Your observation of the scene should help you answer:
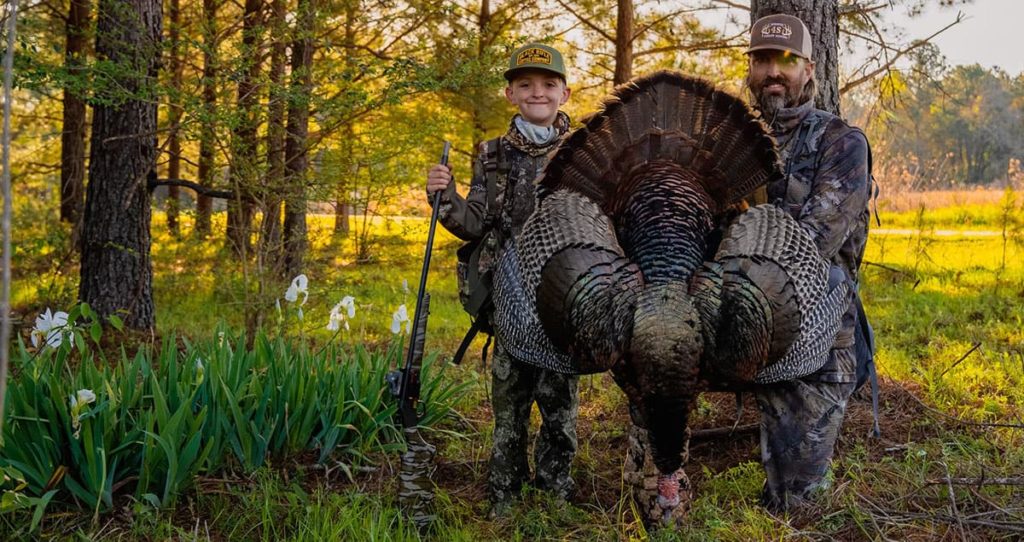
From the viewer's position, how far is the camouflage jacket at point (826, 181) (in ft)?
9.28

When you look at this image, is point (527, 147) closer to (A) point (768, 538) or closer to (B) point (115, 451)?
(A) point (768, 538)

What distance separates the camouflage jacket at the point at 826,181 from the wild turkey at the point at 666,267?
0.66 ft

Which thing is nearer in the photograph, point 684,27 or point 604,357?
point 604,357

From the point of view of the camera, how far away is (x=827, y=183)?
291 cm

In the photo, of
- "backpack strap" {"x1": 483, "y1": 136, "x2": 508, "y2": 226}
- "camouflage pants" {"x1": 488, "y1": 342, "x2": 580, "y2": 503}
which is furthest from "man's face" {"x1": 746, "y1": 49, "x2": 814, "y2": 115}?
"camouflage pants" {"x1": 488, "y1": 342, "x2": 580, "y2": 503}

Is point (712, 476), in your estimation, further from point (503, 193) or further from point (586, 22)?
point (586, 22)

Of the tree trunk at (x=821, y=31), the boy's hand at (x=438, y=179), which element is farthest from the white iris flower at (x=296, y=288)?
the tree trunk at (x=821, y=31)

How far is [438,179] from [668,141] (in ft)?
3.18

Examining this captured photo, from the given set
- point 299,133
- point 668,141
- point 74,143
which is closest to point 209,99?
point 299,133

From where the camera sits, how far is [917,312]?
22.7 ft

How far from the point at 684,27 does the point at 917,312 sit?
4982mm

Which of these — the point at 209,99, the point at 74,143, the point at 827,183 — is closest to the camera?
the point at 827,183

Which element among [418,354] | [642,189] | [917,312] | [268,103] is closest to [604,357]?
[642,189]

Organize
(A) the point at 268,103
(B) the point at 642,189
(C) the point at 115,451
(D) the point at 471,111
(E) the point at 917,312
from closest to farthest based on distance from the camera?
(B) the point at 642,189, (C) the point at 115,451, (A) the point at 268,103, (E) the point at 917,312, (D) the point at 471,111
